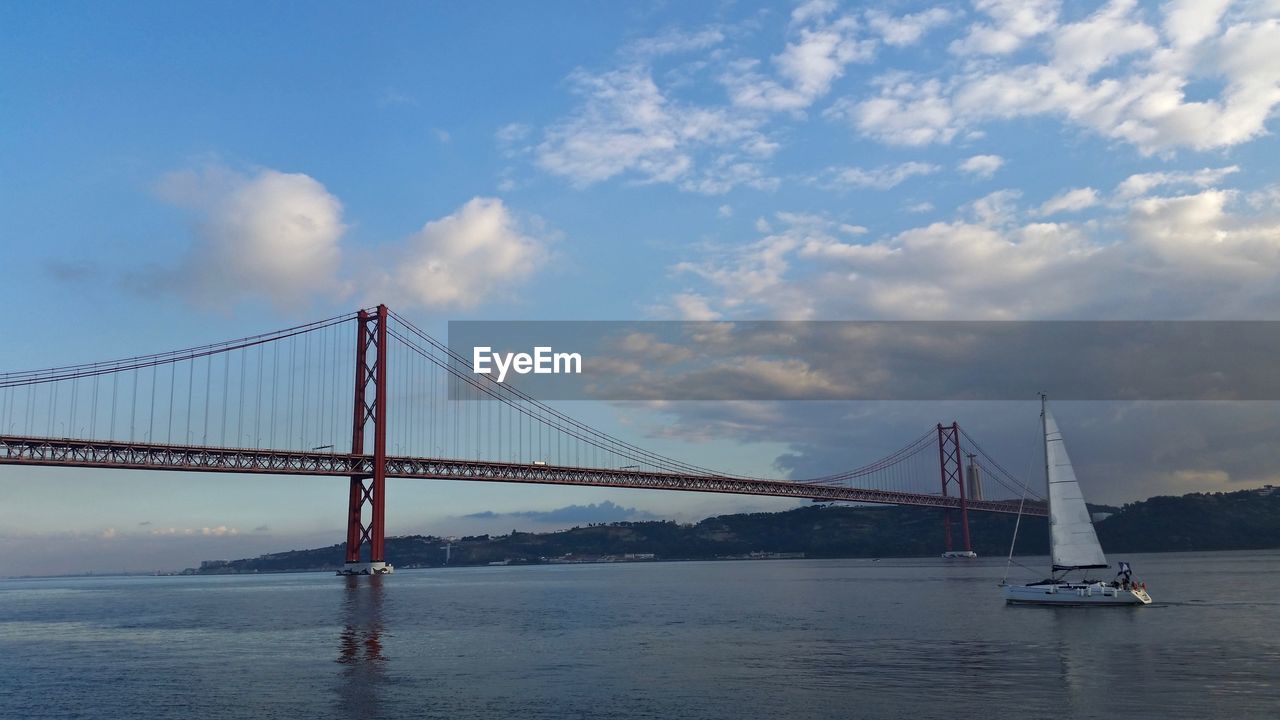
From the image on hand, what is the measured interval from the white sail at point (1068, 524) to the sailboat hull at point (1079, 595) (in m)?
1.35

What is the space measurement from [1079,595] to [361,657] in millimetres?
31143

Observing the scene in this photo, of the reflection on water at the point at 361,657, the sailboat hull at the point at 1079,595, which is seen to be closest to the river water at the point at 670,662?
the reflection on water at the point at 361,657

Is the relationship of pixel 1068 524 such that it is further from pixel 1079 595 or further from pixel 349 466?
pixel 349 466

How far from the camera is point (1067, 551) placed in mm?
43625

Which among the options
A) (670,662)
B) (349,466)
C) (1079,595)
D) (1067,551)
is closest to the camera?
(670,662)

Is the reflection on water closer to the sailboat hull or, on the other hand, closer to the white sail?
the sailboat hull

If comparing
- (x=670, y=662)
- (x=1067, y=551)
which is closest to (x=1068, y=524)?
(x=1067, y=551)

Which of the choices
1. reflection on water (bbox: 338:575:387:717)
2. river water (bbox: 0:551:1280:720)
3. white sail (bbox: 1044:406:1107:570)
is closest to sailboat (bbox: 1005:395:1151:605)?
white sail (bbox: 1044:406:1107:570)

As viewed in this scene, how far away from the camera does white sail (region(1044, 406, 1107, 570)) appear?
4341 centimetres

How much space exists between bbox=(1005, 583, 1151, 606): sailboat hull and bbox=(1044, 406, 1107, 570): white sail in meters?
1.35

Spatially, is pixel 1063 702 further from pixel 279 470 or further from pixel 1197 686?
pixel 279 470

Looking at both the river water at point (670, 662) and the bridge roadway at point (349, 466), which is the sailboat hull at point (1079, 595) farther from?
the bridge roadway at point (349, 466)

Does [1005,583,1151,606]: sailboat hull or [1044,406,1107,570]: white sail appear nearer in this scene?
[1005,583,1151,606]: sailboat hull

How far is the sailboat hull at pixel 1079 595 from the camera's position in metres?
41.4
